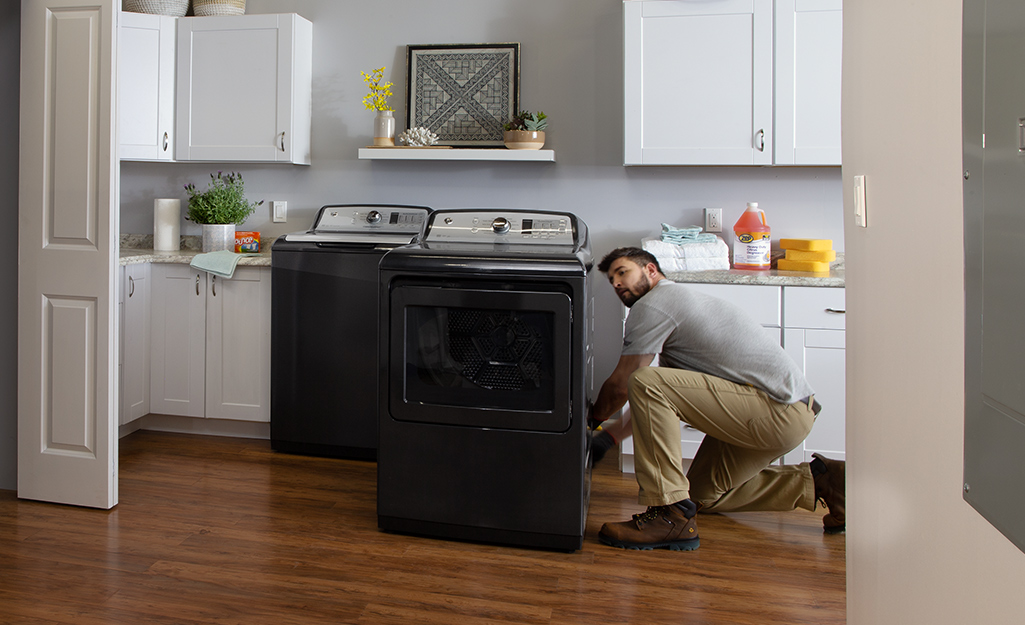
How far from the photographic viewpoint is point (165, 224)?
3734mm

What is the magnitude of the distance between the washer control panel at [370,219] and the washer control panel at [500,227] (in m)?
0.47

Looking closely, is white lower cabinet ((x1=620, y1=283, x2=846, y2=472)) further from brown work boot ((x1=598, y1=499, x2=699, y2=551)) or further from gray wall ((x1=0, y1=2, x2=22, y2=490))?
gray wall ((x1=0, y1=2, x2=22, y2=490))

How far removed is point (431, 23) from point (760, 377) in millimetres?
2253

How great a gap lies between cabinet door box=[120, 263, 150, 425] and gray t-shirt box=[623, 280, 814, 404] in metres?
2.19

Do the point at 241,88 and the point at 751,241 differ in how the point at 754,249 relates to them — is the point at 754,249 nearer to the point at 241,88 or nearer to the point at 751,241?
the point at 751,241

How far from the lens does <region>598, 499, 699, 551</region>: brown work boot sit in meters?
2.43

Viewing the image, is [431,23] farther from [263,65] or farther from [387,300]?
[387,300]

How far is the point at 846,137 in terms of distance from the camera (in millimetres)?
1549

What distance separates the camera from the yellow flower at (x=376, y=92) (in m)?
3.60

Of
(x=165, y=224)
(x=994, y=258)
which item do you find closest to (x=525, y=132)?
(x=165, y=224)

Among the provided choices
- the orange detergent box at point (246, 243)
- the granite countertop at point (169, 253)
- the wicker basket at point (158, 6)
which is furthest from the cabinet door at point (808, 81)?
the wicker basket at point (158, 6)

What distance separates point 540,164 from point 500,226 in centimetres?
73

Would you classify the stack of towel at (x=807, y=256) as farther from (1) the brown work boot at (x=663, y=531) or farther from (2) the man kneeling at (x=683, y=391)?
(1) the brown work boot at (x=663, y=531)

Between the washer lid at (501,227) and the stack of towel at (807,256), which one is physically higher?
the washer lid at (501,227)
